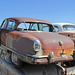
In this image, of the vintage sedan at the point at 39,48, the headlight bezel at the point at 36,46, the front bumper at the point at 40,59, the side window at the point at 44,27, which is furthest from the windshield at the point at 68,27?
the headlight bezel at the point at 36,46

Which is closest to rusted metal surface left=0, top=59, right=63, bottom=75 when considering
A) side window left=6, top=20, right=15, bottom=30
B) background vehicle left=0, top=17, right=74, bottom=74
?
background vehicle left=0, top=17, right=74, bottom=74

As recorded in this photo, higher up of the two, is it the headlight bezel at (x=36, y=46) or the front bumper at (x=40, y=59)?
the headlight bezel at (x=36, y=46)

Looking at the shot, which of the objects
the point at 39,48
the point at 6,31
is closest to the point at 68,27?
the point at 6,31

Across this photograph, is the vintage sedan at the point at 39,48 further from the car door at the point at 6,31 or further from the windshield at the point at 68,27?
the windshield at the point at 68,27

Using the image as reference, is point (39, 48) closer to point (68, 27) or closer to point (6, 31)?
point (6, 31)

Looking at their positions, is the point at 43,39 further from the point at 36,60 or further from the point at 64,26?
the point at 64,26

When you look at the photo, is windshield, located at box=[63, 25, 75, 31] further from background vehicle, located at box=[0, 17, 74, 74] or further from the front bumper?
the front bumper

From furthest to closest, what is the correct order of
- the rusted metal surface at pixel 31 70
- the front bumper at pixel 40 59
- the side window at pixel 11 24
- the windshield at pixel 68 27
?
the windshield at pixel 68 27
the side window at pixel 11 24
the rusted metal surface at pixel 31 70
the front bumper at pixel 40 59

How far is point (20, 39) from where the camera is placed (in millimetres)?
3365

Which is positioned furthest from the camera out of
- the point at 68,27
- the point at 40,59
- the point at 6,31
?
the point at 68,27

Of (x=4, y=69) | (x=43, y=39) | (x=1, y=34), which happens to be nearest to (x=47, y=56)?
(x=43, y=39)

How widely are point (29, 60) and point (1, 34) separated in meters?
2.25

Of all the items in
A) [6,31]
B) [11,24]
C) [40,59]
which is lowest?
[40,59]

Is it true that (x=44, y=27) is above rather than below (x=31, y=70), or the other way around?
above
